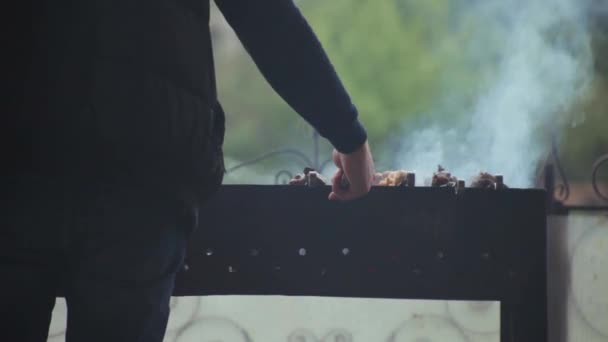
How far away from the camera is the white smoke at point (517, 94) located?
236cm

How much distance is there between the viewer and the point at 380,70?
8.52 ft

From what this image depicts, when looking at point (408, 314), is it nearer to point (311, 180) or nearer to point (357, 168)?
point (311, 180)

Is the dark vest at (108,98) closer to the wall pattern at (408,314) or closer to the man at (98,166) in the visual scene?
the man at (98,166)

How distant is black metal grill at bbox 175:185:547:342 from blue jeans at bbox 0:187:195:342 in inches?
36.0

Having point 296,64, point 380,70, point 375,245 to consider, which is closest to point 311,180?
point 375,245

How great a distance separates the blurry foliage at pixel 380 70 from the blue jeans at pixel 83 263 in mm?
1878

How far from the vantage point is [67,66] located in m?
0.55

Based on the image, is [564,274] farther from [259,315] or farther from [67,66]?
[67,66]

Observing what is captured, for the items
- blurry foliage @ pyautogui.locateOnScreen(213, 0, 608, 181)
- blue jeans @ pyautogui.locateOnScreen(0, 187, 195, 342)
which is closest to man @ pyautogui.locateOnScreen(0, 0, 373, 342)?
blue jeans @ pyautogui.locateOnScreen(0, 187, 195, 342)

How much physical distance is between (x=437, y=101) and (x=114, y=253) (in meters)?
2.12

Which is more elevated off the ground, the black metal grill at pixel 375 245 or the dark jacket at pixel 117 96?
the black metal grill at pixel 375 245

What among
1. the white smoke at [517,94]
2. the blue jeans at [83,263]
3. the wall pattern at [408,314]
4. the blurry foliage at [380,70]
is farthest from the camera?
the blurry foliage at [380,70]

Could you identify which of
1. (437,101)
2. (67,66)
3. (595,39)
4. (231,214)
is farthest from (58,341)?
(595,39)

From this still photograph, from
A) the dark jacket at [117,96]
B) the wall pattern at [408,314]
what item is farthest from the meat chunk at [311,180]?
the dark jacket at [117,96]
